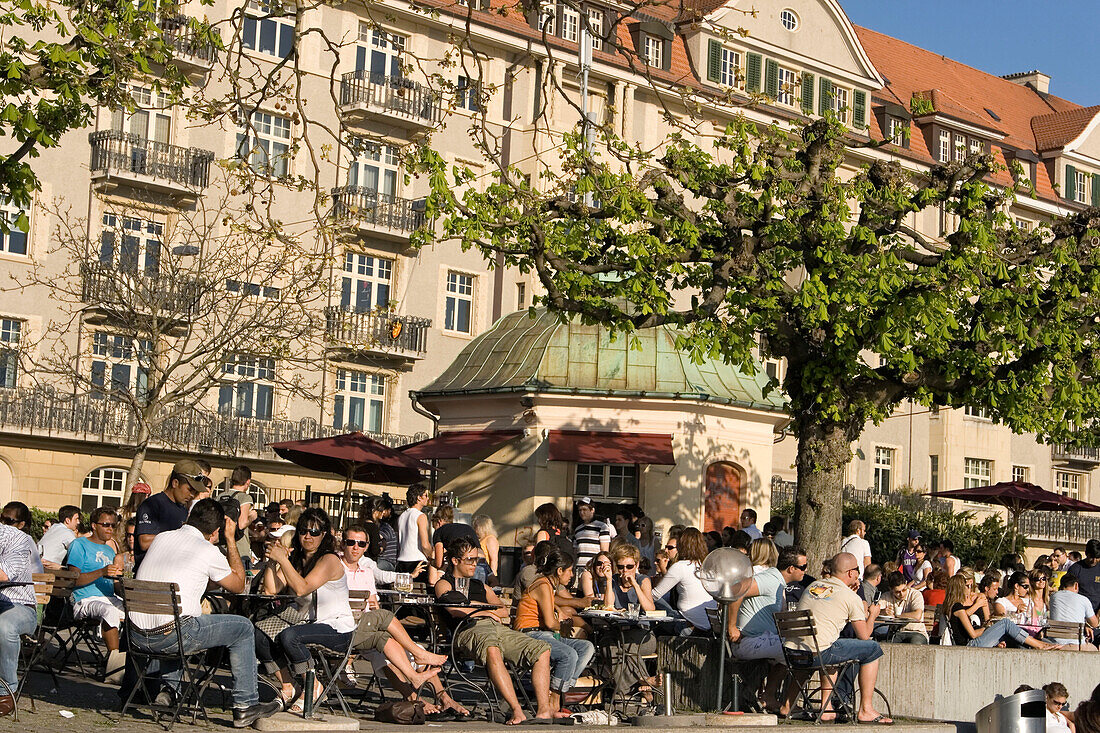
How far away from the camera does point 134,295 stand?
35.5m

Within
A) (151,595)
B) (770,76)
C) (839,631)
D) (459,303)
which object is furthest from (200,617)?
(770,76)

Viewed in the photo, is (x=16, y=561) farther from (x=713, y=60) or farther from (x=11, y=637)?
(x=713, y=60)

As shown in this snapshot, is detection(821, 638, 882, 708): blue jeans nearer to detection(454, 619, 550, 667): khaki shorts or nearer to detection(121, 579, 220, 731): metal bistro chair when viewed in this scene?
detection(454, 619, 550, 667): khaki shorts

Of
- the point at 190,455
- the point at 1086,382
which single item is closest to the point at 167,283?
the point at 190,455

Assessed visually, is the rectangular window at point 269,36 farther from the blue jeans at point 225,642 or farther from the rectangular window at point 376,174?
the blue jeans at point 225,642

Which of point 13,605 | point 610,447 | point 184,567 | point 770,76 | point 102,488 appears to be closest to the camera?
point 184,567

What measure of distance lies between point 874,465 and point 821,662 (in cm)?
4344

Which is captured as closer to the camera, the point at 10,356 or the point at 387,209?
the point at 10,356

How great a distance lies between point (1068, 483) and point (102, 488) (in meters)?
37.8

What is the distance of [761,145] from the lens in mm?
22484

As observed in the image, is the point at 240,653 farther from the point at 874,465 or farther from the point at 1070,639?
the point at 874,465

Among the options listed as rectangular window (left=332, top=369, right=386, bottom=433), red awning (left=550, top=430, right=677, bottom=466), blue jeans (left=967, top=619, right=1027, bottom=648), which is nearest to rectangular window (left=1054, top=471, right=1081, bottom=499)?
rectangular window (left=332, top=369, right=386, bottom=433)

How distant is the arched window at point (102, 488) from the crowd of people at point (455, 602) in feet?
75.3

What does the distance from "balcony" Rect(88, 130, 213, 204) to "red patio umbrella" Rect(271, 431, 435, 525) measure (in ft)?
48.2
